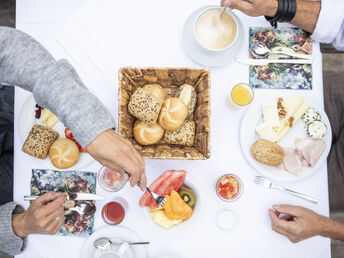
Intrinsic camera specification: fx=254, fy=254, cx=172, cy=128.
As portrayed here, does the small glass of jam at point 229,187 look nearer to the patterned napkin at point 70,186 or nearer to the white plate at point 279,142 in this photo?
the white plate at point 279,142

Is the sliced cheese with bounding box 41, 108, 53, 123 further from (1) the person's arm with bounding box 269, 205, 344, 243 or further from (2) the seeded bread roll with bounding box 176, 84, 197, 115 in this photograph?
(1) the person's arm with bounding box 269, 205, 344, 243

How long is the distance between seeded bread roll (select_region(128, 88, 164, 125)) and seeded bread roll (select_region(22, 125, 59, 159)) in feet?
1.19

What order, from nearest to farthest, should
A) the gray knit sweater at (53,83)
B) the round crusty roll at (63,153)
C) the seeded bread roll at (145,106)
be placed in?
the gray knit sweater at (53,83), the seeded bread roll at (145,106), the round crusty roll at (63,153)

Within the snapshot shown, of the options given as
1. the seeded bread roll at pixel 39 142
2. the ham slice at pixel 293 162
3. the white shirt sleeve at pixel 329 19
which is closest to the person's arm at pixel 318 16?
the white shirt sleeve at pixel 329 19

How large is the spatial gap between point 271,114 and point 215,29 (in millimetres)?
401

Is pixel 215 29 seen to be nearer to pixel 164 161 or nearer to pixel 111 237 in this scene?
pixel 164 161

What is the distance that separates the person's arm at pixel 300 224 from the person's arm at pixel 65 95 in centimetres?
62

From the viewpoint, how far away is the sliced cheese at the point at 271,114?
1016 millimetres

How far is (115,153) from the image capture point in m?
0.70

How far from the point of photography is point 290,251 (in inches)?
40.7

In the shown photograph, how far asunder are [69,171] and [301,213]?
0.94 meters

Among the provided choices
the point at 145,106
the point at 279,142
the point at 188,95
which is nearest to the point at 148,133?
the point at 145,106

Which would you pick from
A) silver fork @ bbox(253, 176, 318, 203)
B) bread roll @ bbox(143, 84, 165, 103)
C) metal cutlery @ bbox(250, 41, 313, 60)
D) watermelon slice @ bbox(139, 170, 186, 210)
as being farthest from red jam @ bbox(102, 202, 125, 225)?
metal cutlery @ bbox(250, 41, 313, 60)

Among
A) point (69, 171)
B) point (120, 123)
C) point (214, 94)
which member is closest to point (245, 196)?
point (214, 94)
